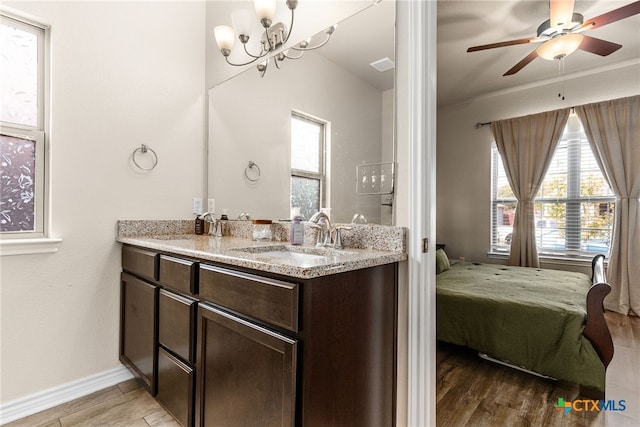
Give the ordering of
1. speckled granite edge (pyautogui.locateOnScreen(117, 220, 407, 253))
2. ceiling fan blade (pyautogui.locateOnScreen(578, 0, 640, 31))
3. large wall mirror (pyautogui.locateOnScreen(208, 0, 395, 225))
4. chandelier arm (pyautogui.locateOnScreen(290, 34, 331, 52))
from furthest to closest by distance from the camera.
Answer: ceiling fan blade (pyautogui.locateOnScreen(578, 0, 640, 31)) → chandelier arm (pyautogui.locateOnScreen(290, 34, 331, 52)) → large wall mirror (pyautogui.locateOnScreen(208, 0, 395, 225)) → speckled granite edge (pyautogui.locateOnScreen(117, 220, 407, 253))

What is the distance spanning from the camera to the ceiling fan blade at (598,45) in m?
2.51

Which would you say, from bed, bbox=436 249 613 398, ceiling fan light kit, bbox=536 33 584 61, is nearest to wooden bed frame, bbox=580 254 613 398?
bed, bbox=436 249 613 398

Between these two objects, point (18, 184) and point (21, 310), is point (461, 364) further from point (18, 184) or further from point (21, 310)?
point (18, 184)

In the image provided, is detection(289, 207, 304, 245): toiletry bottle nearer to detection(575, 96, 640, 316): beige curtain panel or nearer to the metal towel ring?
the metal towel ring

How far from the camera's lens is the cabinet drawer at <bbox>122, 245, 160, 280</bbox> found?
160cm

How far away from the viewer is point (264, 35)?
1928mm

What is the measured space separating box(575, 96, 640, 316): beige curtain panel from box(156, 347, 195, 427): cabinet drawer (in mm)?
4447

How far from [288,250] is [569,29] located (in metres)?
2.84

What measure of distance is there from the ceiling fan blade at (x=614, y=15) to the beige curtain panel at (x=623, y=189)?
72.1 inches

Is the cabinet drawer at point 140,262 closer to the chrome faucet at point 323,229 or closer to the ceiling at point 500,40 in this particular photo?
the chrome faucet at point 323,229

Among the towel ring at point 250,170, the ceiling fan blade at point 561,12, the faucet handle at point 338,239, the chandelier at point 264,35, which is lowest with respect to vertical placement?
the faucet handle at point 338,239

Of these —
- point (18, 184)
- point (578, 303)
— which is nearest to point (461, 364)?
point (578, 303)

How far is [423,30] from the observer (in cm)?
127

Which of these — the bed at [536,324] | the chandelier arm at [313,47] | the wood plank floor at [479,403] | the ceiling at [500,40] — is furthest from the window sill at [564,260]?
the chandelier arm at [313,47]
